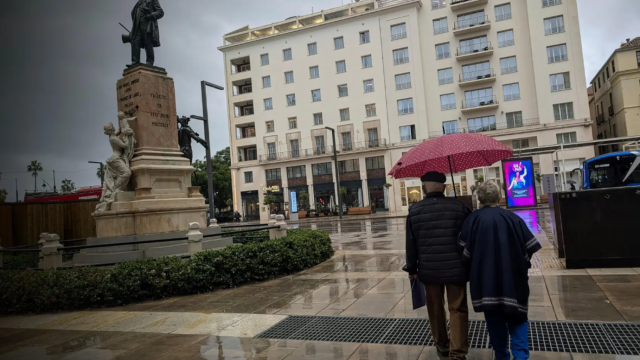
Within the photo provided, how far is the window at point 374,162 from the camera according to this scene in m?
48.1

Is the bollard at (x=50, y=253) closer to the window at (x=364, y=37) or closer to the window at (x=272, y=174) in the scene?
the window at (x=272, y=174)

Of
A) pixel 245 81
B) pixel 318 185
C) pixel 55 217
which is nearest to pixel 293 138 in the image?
pixel 318 185

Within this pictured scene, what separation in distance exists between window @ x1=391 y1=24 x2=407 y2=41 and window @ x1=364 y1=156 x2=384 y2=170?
527 inches

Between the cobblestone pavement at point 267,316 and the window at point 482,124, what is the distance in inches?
1495

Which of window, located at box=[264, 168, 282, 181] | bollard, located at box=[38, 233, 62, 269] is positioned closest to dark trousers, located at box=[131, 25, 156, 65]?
bollard, located at box=[38, 233, 62, 269]

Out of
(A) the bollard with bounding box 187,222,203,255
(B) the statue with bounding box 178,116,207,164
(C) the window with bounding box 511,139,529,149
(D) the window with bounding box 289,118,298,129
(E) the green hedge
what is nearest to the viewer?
(E) the green hedge

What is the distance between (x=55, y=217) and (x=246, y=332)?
13797 millimetres

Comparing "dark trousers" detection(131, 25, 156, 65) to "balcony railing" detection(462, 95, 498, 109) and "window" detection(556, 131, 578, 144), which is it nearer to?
"balcony railing" detection(462, 95, 498, 109)

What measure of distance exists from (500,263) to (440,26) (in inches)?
1867

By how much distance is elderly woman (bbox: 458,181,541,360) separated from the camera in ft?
11.8

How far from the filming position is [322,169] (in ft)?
167

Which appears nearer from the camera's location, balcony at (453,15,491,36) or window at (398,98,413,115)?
balcony at (453,15,491,36)

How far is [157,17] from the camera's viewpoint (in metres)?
12.2

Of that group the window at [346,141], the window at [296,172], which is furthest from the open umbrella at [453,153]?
the window at [296,172]
